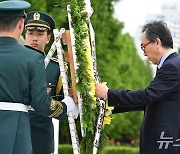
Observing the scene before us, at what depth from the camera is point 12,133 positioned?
169 inches

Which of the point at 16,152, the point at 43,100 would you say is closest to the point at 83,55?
the point at 43,100

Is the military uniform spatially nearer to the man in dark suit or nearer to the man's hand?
the man's hand

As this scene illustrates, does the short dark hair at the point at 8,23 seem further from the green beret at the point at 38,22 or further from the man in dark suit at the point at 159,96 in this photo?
the green beret at the point at 38,22

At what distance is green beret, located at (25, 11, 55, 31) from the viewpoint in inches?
209

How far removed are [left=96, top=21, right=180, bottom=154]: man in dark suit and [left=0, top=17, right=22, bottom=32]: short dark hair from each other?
2.86 feet

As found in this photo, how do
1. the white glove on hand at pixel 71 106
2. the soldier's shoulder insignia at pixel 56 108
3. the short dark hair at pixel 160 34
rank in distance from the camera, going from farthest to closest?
the short dark hair at pixel 160 34 < the white glove on hand at pixel 71 106 < the soldier's shoulder insignia at pixel 56 108

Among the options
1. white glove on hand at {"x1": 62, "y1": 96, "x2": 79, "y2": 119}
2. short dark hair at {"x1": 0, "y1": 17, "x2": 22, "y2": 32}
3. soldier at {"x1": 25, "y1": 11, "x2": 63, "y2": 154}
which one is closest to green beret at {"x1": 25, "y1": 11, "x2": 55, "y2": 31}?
soldier at {"x1": 25, "y1": 11, "x2": 63, "y2": 154}

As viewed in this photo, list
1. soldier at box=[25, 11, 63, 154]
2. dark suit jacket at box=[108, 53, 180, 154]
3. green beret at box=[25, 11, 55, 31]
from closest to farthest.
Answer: dark suit jacket at box=[108, 53, 180, 154] < soldier at box=[25, 11, 63, 154] < green beret at box=[25, 11, 55, 31]

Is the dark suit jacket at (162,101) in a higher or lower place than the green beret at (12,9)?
lower

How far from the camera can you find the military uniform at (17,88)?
4.23 meters

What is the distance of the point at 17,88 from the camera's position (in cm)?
424

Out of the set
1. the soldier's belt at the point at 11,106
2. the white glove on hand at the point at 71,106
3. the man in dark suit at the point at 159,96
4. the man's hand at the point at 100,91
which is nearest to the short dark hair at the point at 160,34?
the man in dark suit at the point at 159,96

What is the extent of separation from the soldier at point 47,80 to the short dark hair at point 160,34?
0.89 meters

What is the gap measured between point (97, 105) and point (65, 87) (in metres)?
0.29
